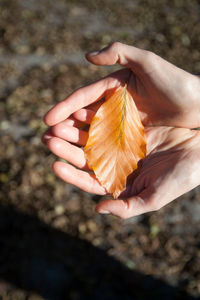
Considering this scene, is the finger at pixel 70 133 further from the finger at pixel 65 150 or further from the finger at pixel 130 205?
the finger at pixel 130 205

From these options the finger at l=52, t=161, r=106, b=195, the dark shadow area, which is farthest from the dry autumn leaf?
the dark shadow area

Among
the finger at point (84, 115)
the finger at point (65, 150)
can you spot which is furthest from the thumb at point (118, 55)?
the finger at point (65, 150)

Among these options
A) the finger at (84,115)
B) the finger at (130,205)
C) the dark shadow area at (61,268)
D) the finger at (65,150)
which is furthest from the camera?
the dark shadow area at (61,268)

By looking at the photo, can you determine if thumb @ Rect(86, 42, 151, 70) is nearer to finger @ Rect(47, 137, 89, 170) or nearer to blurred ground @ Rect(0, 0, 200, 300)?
finger @ Rect(47, 137, 89, 170)

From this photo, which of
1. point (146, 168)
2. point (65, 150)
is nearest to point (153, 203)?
point (146, 168)

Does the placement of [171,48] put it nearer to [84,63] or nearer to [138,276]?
[84,63]
